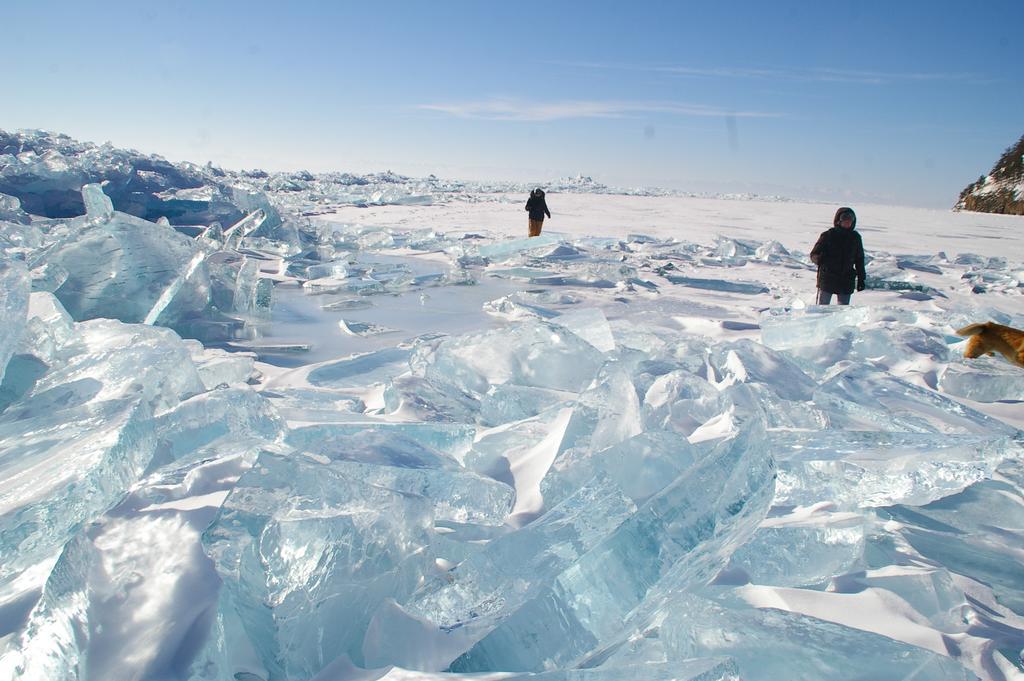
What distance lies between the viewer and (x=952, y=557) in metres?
1.57

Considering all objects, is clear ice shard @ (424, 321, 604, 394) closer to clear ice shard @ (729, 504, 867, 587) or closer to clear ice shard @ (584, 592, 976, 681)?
clear ice shard @ (729, 504, 867, 587)

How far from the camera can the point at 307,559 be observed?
1118 millimetres

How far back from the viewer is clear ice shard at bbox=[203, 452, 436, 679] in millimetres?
1093

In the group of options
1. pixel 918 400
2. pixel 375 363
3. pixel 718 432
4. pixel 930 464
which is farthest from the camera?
pixel 375 363

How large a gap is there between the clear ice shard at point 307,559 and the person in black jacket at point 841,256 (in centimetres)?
454

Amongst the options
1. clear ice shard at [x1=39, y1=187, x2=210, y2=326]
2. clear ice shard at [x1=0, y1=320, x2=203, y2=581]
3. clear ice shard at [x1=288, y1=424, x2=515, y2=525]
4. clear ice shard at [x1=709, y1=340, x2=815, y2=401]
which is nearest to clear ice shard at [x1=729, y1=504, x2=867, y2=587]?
clear ice shard at [x1=288, y1=424, x2=515, y2=525]

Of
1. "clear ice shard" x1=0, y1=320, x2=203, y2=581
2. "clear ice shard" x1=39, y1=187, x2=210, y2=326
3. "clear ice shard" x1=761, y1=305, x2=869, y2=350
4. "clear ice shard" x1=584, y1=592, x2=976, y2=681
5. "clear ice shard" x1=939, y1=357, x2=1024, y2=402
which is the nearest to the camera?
"clear ice shard" x1=584, y1=592, x2=976, y2=681

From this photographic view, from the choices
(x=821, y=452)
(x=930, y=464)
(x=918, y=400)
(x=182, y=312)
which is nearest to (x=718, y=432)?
(x=821, y=452)

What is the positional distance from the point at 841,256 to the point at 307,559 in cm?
489

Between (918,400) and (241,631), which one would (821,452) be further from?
(241,631)

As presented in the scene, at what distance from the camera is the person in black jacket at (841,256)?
15.9 ft

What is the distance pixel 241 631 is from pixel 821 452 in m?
1.60

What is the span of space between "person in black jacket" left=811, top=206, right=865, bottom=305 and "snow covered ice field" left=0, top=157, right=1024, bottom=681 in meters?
1.43

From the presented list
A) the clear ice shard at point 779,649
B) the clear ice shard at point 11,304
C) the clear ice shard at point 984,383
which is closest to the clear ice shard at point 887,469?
the clear ice shard at point 779,649
